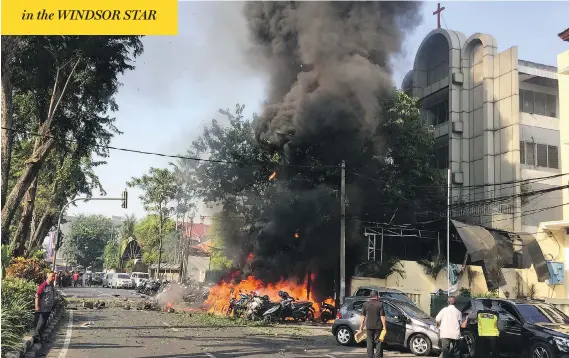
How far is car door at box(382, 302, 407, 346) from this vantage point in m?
13.8

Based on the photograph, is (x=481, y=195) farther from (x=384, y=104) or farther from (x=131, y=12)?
(x=131, y=12)

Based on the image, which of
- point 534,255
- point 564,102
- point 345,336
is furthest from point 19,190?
point 534,255

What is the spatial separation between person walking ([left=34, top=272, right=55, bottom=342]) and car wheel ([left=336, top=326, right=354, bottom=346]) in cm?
769

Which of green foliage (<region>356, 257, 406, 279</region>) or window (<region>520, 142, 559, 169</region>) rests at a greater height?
window (<region>520, 142, 559, 169</region>)

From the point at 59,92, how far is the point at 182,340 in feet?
37.5

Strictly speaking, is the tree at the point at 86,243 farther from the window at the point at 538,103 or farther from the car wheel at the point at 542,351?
the car wheel at the point at 542,351

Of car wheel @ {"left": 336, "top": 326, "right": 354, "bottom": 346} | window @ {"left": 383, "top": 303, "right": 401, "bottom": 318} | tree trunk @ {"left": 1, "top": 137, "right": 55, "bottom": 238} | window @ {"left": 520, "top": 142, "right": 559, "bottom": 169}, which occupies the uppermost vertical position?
window @ {"left": 520, "top": 142, "right": 559, "bottom": 169}

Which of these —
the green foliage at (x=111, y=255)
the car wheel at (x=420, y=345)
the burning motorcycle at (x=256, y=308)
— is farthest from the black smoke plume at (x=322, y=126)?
the green foliage at (x=111, y=255)

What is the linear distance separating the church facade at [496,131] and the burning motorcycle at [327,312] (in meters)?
10.6

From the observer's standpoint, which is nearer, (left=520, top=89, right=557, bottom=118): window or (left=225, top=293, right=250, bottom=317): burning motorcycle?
(left=225, top=293, right=250, bottom=317): burning motorcycle

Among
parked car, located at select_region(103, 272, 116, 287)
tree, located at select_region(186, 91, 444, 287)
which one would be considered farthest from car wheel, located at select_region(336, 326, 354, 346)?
parked car, located at select_region(103, 272, 116, 287)

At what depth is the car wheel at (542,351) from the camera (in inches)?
421

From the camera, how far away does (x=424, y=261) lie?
86.2 ft

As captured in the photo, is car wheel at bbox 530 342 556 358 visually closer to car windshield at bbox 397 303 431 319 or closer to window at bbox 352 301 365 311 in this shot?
car windshield at bbox 397 303 431 319
